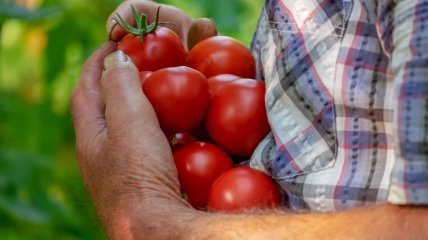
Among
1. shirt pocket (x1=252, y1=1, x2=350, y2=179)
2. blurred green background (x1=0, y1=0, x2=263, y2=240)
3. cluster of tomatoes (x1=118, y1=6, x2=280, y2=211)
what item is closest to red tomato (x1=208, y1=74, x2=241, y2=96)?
cluster of tomatoes (x1=118, y1=6, x2=280, y2=211)

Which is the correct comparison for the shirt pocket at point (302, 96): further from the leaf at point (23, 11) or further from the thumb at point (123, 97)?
the leaf at point (23, 11)

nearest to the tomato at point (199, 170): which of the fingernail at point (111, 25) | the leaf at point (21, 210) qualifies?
the fingernail at point (111, 25)

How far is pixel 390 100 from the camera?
99 centimetres

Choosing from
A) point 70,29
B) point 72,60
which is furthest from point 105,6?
point 72,60

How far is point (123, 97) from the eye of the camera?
1202mm

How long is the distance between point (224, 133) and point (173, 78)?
0.31 feet

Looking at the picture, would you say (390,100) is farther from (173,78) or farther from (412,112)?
(173,78)

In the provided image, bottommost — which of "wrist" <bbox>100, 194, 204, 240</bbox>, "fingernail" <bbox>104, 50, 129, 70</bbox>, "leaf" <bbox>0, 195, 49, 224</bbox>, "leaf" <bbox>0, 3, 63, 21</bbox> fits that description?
"leaf" <bbox>0, 195, 49, 224</bbox>

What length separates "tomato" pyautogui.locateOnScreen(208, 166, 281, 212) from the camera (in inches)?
43.8

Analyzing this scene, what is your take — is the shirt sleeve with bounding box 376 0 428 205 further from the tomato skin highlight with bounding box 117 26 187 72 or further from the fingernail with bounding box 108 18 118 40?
the fingernail with bounding box 108 18 118 40

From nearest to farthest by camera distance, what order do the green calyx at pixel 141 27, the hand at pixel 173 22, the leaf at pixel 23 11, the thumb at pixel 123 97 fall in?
the thumb at pixel 123 97, the green calyx at pixel 141 27, the hand at pixel 173 22, the leaf at pixel 23 11

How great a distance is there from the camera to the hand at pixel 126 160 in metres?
1.14

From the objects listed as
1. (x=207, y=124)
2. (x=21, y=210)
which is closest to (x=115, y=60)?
(x=207, y=124)

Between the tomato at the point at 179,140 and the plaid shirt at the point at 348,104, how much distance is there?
125 millimetres
